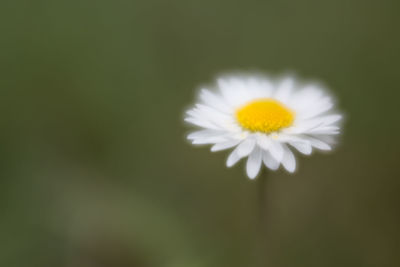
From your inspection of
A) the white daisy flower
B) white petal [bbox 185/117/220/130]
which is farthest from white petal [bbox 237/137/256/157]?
white petal [bbox 185/117/220/130]

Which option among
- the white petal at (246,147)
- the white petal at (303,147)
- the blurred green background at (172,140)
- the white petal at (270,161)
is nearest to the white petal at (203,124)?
the white petal at (246,147)

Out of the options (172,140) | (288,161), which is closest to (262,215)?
(288,161)

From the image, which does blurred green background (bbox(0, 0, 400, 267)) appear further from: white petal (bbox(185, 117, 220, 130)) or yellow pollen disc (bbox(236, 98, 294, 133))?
white petal (bbox(185, 117, 220, 130))

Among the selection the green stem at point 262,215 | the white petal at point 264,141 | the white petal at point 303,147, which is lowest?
the green stem at point 262,215

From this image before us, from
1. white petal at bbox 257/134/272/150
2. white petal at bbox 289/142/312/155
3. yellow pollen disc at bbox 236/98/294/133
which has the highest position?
yellow pollen disc at bbox 236/98/294/133

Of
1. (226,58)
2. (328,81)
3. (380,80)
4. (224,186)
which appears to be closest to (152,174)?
(224,186)

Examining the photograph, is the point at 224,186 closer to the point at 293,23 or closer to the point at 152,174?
the point at 152,174

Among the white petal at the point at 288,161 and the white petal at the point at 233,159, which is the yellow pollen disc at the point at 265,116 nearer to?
the white petal at the point at 288,161
